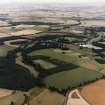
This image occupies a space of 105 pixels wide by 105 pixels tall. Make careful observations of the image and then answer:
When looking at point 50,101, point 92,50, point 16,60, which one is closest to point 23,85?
point 50,101

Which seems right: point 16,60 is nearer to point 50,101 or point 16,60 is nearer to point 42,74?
point 42,74

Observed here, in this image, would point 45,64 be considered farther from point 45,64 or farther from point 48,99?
point 48,99

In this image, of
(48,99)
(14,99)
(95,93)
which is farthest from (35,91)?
(95,93)

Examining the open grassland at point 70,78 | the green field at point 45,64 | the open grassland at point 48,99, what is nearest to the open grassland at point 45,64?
the green field at point 45,64

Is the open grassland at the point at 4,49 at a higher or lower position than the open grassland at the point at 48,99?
lower

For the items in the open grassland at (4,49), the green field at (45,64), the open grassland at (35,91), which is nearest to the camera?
the open grassland at (35,91)

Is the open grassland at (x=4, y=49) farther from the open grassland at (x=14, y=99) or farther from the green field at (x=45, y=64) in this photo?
the open grassland at (x=14, y=99)
